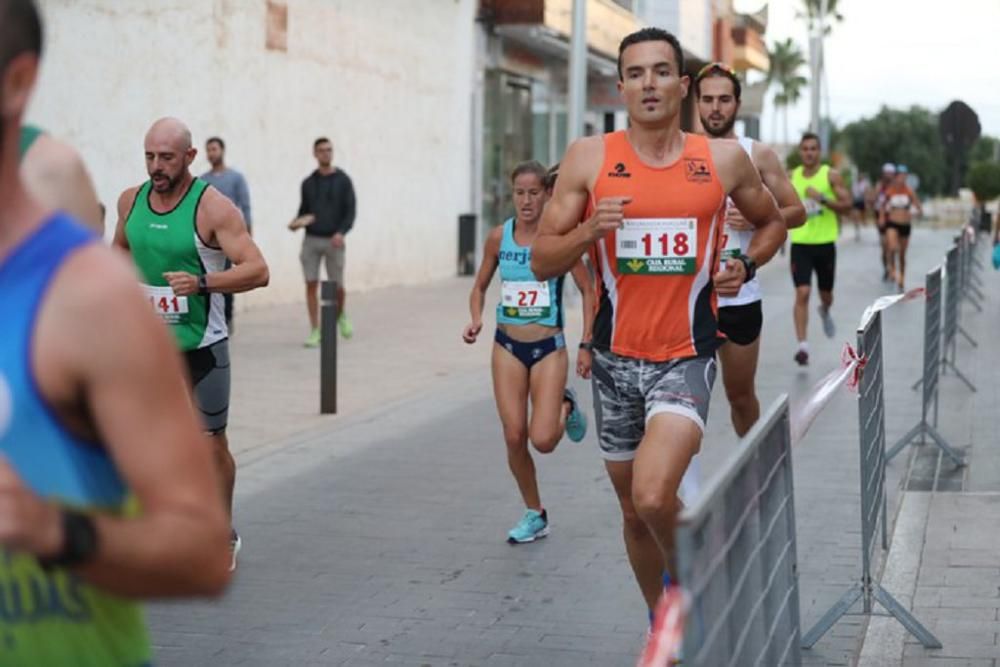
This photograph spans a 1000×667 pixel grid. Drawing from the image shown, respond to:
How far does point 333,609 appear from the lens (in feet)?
21.4

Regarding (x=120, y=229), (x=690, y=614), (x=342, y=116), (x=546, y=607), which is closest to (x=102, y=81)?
(x=342, y=116)

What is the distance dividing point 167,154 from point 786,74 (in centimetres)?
13556

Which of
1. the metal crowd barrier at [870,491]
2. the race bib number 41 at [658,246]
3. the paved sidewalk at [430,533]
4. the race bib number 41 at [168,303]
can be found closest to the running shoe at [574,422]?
the paved sidewalk at [430,533]

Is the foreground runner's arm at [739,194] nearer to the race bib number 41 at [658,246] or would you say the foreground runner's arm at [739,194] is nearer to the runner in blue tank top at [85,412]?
the race bib number 41 at [658,246]

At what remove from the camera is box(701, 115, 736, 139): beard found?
24.4 feet

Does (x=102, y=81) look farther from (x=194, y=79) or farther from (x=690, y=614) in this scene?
(x=690, y=614)

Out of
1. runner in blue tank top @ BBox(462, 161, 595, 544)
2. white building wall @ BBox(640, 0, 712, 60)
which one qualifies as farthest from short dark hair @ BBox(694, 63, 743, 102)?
white building wall @ BBox(640, 0, 712, 60)

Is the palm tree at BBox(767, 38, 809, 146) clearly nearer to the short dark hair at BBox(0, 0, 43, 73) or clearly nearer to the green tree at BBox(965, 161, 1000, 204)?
the green tree at BBox(965, 161, 1000, 204)

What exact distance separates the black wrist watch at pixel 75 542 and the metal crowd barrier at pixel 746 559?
0.99 m

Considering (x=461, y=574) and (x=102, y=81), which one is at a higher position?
(x=102, y=81)

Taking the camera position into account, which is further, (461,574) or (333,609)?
(461,574)

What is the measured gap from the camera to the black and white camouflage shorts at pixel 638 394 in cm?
529

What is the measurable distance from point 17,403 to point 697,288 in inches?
142

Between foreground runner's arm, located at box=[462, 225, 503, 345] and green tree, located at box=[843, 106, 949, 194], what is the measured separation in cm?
10174
